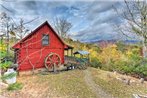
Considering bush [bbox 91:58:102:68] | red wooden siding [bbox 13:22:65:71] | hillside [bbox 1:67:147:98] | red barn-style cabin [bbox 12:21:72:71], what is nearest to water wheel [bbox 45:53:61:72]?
red barn-style cabin [bbox 12:21:72:71]

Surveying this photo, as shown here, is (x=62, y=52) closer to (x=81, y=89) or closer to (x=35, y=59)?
(x=35, y=59)

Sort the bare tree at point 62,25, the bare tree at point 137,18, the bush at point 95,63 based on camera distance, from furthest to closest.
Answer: the bare tree at point 62,25, the bush at point 95,63, the bare tree at point 137,18

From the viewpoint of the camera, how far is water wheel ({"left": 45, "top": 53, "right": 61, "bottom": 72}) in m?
12.1

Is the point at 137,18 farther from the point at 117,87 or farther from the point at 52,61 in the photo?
the point at 52,61

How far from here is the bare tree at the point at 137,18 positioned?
966 cm

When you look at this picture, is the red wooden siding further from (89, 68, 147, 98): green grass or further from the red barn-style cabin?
(89, 68, 147, 98): green grass

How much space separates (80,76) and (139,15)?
154 inches

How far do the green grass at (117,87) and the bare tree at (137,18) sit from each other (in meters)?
1.70

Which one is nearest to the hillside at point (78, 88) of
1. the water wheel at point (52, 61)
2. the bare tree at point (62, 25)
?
the water wheel at point (52, 61)

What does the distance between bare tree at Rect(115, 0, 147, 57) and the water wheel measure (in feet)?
13.8

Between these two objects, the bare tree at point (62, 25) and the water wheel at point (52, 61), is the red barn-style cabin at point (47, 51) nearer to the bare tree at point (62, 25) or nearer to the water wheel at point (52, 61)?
the water wheel at point (52, 61)

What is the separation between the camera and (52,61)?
1228 cm

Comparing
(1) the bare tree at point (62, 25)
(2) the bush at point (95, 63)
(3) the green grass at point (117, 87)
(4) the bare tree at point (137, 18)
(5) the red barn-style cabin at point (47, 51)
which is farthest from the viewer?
(1) the bare tree at point (62, 25)

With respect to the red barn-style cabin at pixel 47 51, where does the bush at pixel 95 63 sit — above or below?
below
